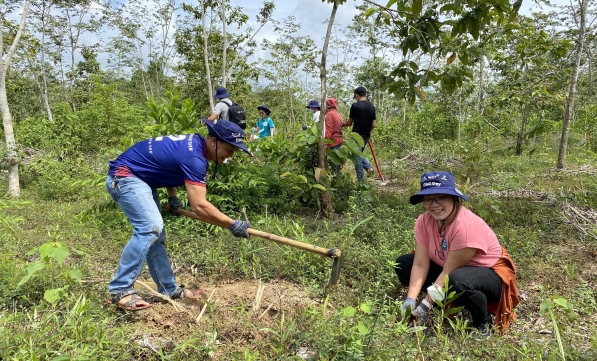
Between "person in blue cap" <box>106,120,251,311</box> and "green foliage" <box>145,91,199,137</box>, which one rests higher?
"green foliage" <box>145,91,199,137</box>

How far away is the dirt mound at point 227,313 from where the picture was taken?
2.33m

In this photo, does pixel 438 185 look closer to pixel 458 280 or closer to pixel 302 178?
pixel 458 280

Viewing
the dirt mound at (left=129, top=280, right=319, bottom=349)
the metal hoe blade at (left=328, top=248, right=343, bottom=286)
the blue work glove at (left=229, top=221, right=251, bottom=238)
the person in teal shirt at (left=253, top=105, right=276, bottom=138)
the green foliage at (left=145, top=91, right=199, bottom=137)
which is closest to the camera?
the dirt mound at (left=129, top=280, right=319, bottom=349)

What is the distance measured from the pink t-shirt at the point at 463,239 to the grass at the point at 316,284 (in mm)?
435

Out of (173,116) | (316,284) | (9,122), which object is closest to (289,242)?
(316,284)

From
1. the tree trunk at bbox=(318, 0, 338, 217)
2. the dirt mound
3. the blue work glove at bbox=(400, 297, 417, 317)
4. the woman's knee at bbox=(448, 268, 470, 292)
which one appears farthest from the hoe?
the tree trunk at bbox=(318, 0, 338, 217)

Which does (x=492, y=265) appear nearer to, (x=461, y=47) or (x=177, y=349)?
(x=177, y=349)

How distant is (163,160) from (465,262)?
206 cm

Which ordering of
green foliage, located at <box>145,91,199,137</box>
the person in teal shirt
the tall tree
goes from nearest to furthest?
the tall tree < green foliage, located at <box>145,91,199,137</box> < the person in teal shirt

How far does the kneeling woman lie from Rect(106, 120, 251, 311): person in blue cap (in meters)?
1.24

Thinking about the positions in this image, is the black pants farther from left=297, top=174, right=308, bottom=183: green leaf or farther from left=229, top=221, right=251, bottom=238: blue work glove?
left=297, top=174, right=308, bottom=183: green leaf

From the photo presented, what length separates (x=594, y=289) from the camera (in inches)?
116

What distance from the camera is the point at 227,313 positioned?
257 centimetres

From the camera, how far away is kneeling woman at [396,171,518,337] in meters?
2.41
